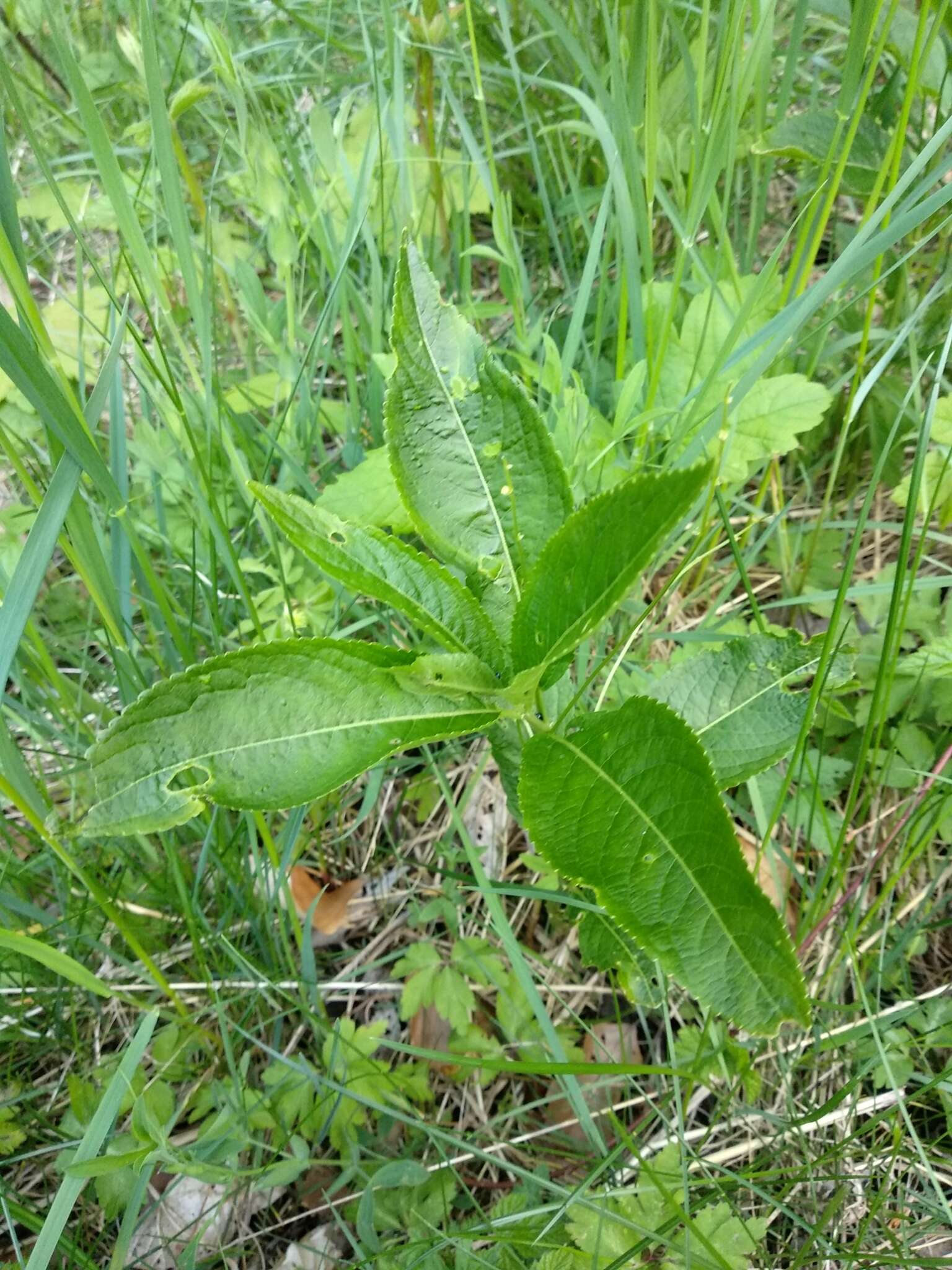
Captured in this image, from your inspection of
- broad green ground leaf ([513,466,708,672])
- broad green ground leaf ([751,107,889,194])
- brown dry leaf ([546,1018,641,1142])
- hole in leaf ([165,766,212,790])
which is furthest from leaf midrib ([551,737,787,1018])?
broad green ground leaf ([751,107,889,194])

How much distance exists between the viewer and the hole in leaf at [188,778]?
0.89 m

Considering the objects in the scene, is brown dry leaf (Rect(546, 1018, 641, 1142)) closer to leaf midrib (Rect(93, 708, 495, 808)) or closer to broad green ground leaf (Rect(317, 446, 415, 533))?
leaf midrib (Rect(93, 708, 495, 808))

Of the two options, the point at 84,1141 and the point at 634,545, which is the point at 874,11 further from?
the point at 84,1141

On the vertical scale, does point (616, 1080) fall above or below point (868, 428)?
below

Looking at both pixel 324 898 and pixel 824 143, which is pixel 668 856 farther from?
pixel 824 143

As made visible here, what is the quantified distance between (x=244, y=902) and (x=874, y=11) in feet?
5.30

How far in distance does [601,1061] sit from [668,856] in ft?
2.51

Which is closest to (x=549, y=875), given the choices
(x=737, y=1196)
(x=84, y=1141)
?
(x=737, y=1196)

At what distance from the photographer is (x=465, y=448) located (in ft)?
3.48

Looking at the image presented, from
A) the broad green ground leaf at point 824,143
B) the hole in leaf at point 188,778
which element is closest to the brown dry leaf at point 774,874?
the hole in leaf at point 188,778

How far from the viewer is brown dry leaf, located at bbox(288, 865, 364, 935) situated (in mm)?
1619

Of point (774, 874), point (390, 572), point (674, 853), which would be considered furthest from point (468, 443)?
point (774, 874)

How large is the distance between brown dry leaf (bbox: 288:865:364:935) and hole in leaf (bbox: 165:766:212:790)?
74cm

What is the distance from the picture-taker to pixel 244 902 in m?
1.41
